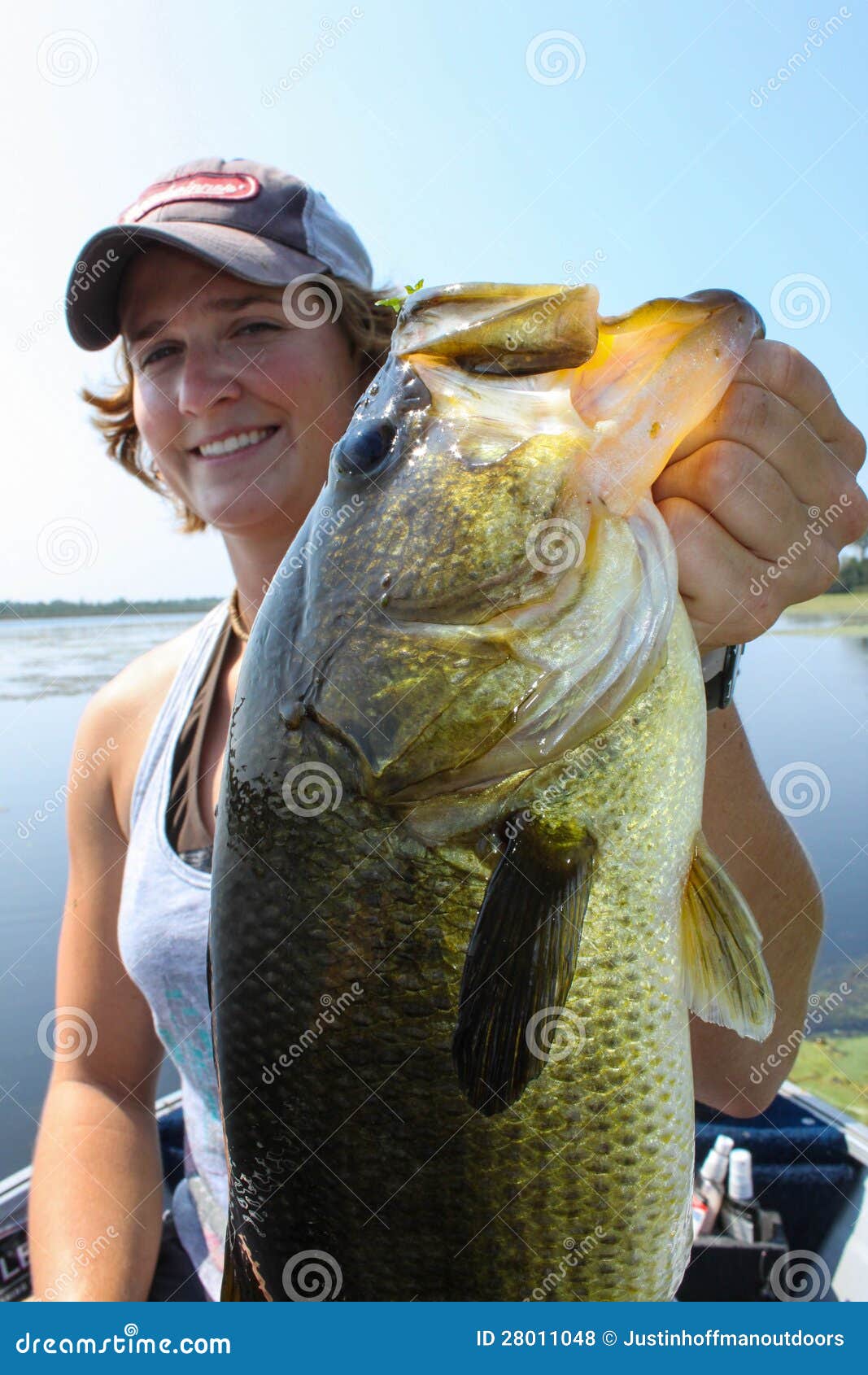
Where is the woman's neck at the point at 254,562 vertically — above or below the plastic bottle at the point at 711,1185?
above

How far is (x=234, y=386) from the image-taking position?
2.33 m

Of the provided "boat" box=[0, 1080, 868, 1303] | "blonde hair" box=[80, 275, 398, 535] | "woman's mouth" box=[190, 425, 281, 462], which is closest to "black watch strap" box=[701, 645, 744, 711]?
"blonde hair" box=[80, 275, 398, 535]

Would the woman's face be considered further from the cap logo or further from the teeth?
the cap logo

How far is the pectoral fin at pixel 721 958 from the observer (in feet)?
4.02

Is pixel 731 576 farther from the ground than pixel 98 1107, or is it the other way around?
pixel 731 576

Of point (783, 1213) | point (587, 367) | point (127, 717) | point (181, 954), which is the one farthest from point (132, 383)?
point (783, 1213)

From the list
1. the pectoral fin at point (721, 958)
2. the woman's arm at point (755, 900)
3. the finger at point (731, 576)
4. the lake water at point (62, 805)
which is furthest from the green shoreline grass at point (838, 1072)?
the finger at point (731, 576)

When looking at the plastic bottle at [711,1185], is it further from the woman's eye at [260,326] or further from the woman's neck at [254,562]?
the woman's eye at [260,326]

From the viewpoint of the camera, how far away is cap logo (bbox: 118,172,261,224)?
2.36m

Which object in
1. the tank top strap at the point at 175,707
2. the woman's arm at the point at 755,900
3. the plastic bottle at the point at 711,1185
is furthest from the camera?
the plastic bottle at the point at 711,1185

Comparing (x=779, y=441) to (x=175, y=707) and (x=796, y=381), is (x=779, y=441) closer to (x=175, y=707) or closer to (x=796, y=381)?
(x=796, y=381)

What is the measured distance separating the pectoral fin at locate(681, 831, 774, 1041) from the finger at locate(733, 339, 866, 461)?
619 mm

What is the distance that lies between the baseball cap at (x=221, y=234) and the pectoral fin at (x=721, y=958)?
178 cm

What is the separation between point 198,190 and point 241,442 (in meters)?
0.67
